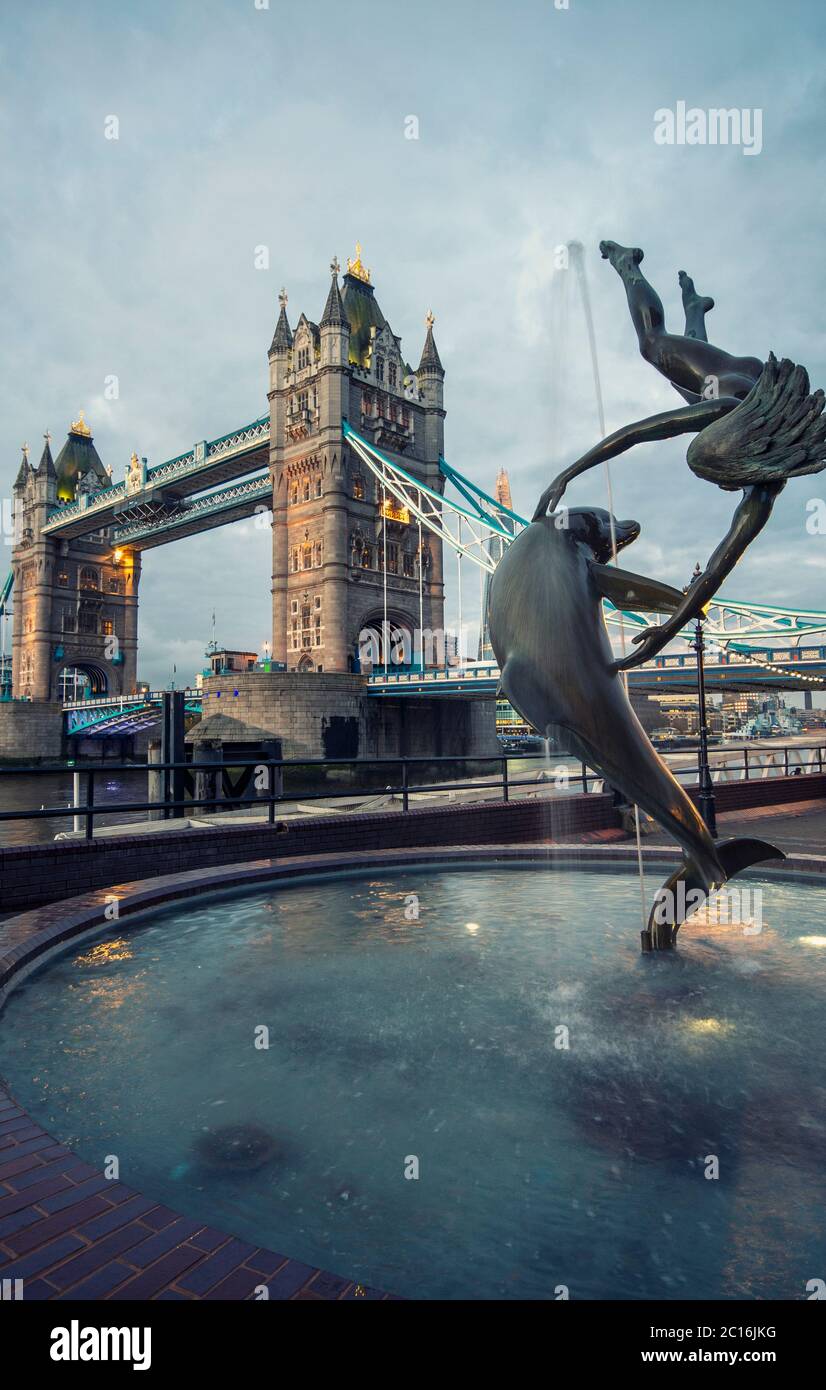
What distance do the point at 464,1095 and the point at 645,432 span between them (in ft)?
12.2

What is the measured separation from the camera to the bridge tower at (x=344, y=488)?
163ft

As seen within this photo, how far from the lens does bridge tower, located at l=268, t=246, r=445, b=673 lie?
49.7m

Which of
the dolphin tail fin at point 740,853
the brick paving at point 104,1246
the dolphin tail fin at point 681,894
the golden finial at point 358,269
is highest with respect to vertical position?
the golden finial at point 358,269

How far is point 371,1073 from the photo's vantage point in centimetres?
294

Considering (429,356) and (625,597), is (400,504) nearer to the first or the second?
(429,356)

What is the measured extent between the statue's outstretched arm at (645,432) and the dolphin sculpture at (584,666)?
181 mm

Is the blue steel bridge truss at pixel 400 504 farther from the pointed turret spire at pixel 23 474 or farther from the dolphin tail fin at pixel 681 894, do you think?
the dolphin tail fin at pixel 681 894

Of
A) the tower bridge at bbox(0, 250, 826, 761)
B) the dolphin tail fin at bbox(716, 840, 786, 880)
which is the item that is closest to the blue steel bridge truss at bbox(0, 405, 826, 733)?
the tower bridge at bbox(0, 250, 826, 761)

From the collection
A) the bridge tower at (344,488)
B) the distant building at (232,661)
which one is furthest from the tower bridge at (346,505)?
the distant building at (232,661)

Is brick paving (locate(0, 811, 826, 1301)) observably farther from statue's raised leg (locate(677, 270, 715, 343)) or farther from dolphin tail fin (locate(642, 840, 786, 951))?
statue's raised leg (locate(677, 270, 715, 343))

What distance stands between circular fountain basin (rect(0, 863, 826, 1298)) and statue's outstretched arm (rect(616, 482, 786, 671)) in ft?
6.50

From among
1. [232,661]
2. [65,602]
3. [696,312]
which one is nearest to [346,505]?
[232,661]
